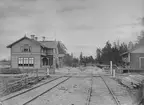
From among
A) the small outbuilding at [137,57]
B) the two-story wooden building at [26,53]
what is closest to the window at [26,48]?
the two-story wooden building at [26,53]

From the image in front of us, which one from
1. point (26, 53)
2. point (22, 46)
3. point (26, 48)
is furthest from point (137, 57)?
point (22, 46)

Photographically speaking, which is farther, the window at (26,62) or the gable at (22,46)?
the gable at (22,46)

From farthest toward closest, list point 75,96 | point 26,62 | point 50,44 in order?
point 50,44 → point 26,62 → point 75,96

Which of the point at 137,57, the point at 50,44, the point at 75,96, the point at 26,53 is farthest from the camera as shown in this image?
the point at 50,44

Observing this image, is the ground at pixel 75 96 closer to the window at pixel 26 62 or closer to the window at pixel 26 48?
the window at pixel 26 62

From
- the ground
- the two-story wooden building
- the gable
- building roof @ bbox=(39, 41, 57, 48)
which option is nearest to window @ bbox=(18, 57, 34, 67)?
the two-story wooden building

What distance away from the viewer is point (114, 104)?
7004 millimetres

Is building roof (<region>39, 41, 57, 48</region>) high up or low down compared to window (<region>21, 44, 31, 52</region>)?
up

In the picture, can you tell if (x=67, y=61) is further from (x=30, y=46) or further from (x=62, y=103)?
(x=62, y=103)

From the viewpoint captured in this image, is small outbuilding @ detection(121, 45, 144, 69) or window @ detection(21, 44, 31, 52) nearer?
small outbuilding @ detection(121, 45, 144, 69)

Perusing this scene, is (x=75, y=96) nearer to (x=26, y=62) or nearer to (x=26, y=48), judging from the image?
(x=26, y=62)

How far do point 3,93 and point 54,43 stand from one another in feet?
93.2

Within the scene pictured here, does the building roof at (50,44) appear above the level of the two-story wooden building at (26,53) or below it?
above

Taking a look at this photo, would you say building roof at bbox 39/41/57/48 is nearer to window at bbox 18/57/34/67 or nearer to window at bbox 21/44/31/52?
window at bbox 21/44/31/52
